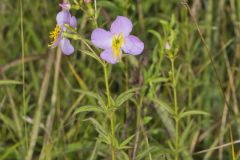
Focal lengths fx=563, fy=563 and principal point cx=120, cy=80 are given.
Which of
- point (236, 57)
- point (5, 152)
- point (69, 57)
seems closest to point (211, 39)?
point (236, 57)

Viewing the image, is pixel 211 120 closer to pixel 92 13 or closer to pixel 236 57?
pixel 236 57

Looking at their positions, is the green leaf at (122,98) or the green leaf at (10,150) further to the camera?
the green leaf at (10,150)

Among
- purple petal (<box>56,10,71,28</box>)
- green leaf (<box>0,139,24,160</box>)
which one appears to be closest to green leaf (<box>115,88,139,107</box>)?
purple petal (<box>56,10,71,28</box>)

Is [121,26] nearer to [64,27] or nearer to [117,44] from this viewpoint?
[117,44]

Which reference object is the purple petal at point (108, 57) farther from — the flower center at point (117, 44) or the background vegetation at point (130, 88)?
the background vegetation at point (130, 88)

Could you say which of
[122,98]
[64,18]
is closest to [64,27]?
[64,18]

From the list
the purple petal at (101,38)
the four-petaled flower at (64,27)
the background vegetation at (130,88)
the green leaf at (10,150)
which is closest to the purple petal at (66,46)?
the four-petaled flower at (64,27)
